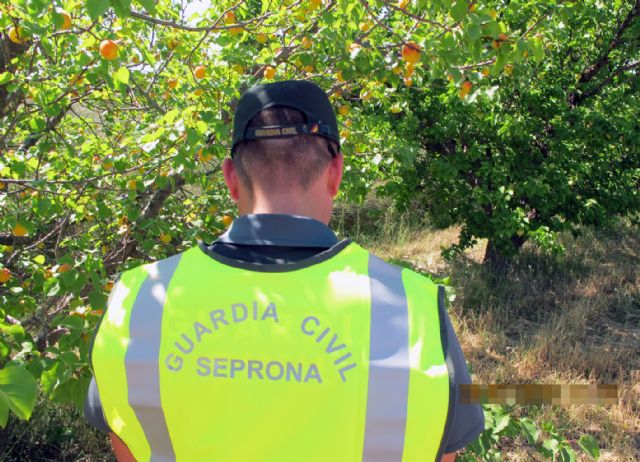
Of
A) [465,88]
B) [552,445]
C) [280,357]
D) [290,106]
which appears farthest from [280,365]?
[465,88]

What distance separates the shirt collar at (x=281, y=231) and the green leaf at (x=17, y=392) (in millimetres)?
467

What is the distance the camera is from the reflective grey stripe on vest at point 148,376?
3.49ft

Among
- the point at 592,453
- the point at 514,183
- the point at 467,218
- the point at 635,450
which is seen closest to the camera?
the point at 592,453

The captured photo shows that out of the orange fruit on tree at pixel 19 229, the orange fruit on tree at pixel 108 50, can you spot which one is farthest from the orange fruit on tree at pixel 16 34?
the orange fruit on tree at pixel 19 229

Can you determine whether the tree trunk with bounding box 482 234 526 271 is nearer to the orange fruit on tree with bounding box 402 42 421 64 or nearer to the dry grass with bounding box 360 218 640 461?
the dry grass with bounding box 360 218 640 461

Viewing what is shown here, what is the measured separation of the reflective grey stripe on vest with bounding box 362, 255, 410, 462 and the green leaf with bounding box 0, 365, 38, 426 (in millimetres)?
620

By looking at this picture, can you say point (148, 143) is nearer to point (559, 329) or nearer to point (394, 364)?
point (394, 364)

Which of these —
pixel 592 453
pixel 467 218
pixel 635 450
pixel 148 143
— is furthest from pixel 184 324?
pixel 467 218

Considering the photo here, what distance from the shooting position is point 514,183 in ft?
17.9

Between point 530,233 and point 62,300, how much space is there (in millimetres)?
4060

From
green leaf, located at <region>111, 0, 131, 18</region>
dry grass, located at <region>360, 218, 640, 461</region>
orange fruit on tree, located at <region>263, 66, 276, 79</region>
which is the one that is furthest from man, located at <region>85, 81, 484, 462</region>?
dry grass, located at <region>360, 218, 640, 461</region>

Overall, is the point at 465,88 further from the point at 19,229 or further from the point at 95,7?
the point at 19,229

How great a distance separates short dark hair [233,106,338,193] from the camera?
1.21m

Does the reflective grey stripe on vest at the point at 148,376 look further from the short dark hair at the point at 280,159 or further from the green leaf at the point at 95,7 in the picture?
the green leaf at the point at 95,7
